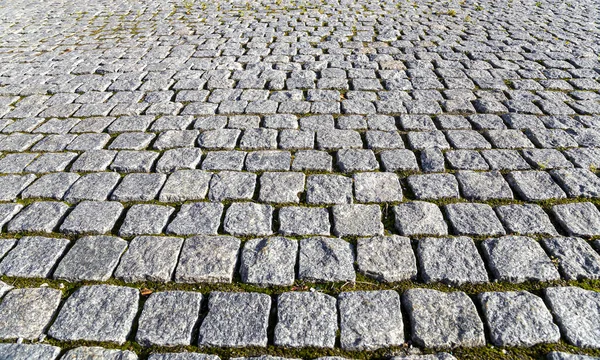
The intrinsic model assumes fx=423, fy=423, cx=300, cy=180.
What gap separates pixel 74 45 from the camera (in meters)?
6.01

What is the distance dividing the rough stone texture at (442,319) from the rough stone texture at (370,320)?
0.07 meters

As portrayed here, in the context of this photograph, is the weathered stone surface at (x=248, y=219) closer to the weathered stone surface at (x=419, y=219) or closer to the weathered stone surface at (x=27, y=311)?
the weathered stone surface at (x=419, y=219)

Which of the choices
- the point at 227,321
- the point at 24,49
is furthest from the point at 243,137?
the point at 24,49

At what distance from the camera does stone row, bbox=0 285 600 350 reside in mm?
1896

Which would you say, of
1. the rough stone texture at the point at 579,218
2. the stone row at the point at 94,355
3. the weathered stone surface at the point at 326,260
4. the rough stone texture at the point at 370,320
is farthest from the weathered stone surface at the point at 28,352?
the rough stone texture at the point at 579,218

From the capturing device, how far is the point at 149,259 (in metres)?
2.34

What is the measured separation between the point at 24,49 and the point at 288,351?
20.1ft

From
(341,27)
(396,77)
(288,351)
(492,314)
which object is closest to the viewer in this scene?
(288,351)

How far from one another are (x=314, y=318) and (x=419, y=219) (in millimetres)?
964

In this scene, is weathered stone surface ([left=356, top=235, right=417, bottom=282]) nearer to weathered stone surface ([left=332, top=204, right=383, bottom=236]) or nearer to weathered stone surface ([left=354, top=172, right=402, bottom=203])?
weathered stone surface ([left=332, top=204, right=383, bottom=236])

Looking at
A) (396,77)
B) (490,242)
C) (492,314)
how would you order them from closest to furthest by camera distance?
1. (492,314)
2. (490,242)
3. (396,77)

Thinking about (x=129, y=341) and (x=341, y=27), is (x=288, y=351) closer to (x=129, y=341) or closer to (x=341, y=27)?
(x=129, y=341)

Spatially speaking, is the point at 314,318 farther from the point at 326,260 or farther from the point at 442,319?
the point at 442,319

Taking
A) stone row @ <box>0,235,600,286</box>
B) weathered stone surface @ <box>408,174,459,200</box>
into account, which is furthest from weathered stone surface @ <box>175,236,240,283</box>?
weathered stone surface @ <box>408,174,459,200</box>
